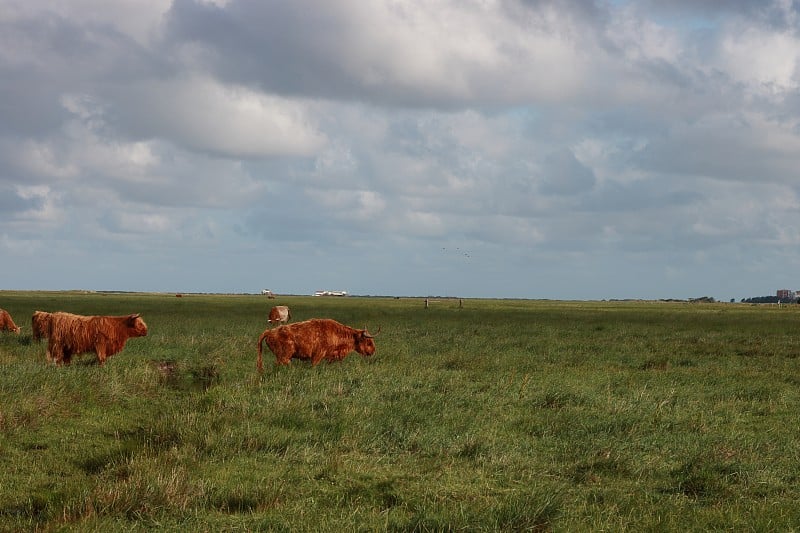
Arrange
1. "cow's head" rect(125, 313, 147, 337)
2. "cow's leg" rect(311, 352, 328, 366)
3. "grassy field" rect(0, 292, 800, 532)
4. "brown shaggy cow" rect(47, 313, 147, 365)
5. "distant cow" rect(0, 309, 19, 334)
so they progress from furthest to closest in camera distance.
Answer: "distant cow" rect(0, 309, 19, 334) < "cow's head" rect(125, 313, 147, 337) < "brown shaggy cow" rect(47, 313, 147, 365) < "cow's leg" rect(311, 352, 328, 366) < "grassy field" rect(0, 292, 800, 532)

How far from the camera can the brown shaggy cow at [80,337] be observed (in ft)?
53.1

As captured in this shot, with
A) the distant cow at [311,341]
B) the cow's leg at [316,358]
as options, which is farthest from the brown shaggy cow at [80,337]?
the cow's leg at [316,358]

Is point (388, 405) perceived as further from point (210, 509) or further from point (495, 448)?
point (210, 509)

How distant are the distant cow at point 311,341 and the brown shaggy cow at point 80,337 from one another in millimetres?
3661

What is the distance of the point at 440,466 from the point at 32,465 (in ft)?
16.4

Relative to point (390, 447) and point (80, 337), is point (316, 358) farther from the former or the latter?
point (390, 447)

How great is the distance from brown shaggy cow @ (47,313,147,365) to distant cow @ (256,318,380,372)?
12.0 ft

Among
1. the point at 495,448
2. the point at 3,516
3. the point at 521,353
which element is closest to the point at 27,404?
the point at 3,516

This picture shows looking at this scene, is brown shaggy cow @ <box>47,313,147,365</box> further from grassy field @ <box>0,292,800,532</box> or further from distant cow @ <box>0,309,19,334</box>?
distant cow @ <box>0,309,19,334</box>

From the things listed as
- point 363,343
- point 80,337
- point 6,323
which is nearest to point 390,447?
point 363,343

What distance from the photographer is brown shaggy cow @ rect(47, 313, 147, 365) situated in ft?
53.1

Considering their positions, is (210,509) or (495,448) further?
(495,448)

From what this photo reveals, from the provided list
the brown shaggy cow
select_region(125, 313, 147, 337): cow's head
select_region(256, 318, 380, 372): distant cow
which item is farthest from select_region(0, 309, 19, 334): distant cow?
select_region(256, 318, 380, 372): distant cow

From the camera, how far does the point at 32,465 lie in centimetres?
846
